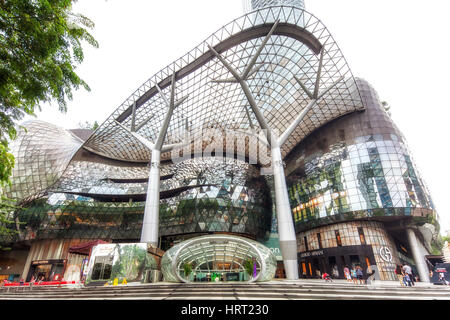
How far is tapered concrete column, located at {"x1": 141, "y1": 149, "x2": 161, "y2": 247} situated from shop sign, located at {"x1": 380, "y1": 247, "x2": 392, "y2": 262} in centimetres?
2897

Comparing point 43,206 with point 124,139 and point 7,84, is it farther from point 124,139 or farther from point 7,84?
point 7,84

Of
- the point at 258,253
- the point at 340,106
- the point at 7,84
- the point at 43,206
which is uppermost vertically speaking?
the point at 340,106

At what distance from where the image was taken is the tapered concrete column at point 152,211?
79.6 feet

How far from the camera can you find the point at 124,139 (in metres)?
40.8

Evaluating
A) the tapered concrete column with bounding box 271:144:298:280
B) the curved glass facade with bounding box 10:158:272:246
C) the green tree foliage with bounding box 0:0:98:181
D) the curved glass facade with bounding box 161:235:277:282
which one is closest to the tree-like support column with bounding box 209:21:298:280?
the tapered concrete column with bounding box 271:144:298:280

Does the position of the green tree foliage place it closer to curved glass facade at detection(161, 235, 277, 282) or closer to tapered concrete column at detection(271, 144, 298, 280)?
curved glass facade at detection(161, 235, 277, 282)

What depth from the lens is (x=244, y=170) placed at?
142 feet

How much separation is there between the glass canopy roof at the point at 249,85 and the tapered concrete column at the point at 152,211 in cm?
758

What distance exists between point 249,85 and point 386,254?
3148 cm

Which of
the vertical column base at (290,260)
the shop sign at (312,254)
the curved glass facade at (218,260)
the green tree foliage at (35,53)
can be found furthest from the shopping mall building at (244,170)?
the green tree foliage at (35,53)

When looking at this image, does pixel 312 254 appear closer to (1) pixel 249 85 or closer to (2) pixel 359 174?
(2) pixel 359 174

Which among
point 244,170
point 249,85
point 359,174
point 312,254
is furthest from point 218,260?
point 249,85

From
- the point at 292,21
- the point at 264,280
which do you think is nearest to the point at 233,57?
the point at 292,21

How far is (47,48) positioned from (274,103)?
3659 centimetres
